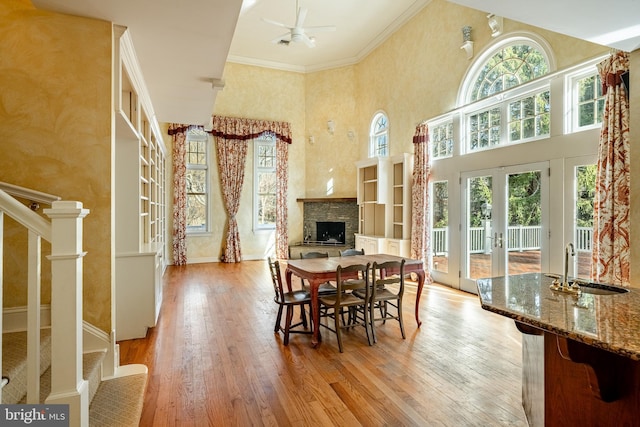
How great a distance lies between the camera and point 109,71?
2.43 metres

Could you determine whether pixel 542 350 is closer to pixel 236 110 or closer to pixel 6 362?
pixel 6 362

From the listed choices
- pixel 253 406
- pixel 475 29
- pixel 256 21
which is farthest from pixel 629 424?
pixel 256 21

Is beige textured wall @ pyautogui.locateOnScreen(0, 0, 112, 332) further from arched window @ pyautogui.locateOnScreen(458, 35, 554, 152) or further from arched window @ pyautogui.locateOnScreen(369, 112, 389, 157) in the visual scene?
arched window @ pyautogui.locateOnScreen(369, 112, 389, 157)

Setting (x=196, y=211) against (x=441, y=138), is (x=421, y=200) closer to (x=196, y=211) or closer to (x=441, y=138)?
(x=441, y=138)

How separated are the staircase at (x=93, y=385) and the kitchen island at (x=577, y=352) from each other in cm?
227

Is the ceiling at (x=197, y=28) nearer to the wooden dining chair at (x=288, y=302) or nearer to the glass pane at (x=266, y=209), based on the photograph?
the wooden dining chair at (x=288, y=302)

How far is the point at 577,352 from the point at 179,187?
321 inches

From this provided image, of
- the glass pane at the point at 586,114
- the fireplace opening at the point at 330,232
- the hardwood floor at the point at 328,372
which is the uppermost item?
the glass pane at the point at 586,114

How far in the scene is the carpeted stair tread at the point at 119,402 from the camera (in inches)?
79.3

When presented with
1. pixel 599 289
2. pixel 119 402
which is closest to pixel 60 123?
pixel 119 402

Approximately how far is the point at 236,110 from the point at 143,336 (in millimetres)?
6537

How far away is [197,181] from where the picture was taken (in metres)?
8.55

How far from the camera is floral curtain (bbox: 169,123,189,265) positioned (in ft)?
26.5

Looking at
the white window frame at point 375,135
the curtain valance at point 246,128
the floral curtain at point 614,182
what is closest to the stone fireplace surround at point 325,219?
the white window frame at point 375,135
